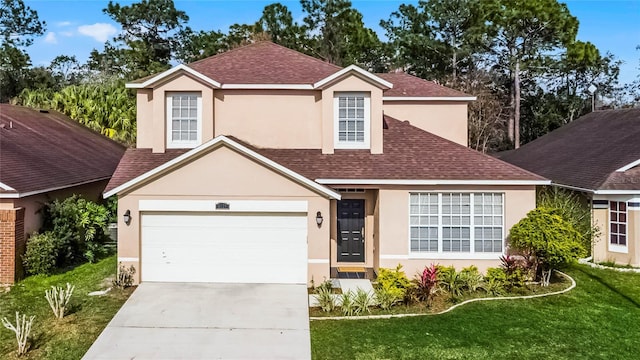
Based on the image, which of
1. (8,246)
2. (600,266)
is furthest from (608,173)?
(8,246)

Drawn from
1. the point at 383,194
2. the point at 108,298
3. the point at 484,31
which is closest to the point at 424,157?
the point at 383,194

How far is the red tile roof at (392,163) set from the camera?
14734 millimetres

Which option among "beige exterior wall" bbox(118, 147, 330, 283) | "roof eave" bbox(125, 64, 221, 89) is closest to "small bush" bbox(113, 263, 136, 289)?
"beige exterior wall" bbox(118, 147, 330, 283)

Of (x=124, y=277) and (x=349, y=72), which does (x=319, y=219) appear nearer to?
(x=349, y=72)

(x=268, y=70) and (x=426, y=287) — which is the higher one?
(x=268, y=70)

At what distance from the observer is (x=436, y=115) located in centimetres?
2039

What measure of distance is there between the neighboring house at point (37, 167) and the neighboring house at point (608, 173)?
19441mm

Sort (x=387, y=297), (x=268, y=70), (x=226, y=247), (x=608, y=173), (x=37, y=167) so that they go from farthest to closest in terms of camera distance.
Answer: (x=268, y=70)
(x=608, y=173)
(x=37, y=167)
(x=226, y=247)
(x=387, y=297)

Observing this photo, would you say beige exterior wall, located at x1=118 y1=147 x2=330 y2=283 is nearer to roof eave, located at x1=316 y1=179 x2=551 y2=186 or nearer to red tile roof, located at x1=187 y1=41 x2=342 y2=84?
roof eave, located at x1=316 y1=179 x2=551 y2=186

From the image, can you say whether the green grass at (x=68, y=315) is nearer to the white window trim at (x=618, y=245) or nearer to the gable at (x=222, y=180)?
the gable at (x=222, y=180)

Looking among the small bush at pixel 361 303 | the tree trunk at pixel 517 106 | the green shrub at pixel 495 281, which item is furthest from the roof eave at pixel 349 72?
the tree trunk at pixel 517 106

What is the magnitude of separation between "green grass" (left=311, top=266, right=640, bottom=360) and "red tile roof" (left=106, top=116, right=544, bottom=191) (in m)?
4.17

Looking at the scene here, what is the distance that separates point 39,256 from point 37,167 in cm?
439

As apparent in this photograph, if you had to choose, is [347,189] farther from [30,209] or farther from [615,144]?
[615,144]
